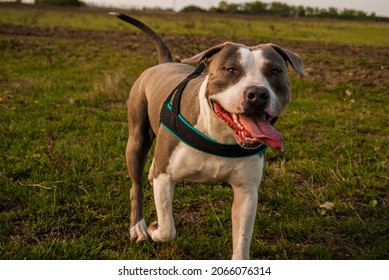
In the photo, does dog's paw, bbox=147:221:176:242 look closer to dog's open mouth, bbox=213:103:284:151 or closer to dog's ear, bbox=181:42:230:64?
dog's open mouth, bbox=213:103:284:151

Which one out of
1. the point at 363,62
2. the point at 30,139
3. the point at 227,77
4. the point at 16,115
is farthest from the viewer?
the point at 363,62

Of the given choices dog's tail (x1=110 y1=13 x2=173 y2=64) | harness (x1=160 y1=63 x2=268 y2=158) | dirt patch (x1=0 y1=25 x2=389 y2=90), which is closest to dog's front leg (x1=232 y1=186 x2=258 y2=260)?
harness (x1=160 y1=63 x2=268 y2=158)

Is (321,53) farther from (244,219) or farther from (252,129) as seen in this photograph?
(252,129)

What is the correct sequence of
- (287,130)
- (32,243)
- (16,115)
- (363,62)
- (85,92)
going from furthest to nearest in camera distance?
(363,62), (85,92), (16,115), (287,130), (32,243)

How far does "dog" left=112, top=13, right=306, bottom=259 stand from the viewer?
8.09 feet

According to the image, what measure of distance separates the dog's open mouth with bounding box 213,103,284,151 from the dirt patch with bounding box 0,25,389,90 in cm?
608

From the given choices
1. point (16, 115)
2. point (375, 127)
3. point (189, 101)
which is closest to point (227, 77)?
point (189, 101)

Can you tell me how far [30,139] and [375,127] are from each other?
460 centimetres

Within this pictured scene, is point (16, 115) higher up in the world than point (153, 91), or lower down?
lower down

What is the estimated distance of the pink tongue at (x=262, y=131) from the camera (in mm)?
2410

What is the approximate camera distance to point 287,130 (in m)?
5.86

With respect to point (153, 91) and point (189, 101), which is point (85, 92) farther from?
point (189, 101)

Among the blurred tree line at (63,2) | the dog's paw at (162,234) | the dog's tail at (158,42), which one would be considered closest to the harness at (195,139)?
the dog's paw at (162,234)

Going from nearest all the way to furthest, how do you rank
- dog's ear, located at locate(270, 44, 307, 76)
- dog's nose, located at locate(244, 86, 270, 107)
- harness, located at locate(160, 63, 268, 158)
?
dog's nose, located at locate(244, 86, 270, 107) < harness, located at locate(160, 63, 268, 158) < dog's ear, located at locate(270, 44, 307, 76)
